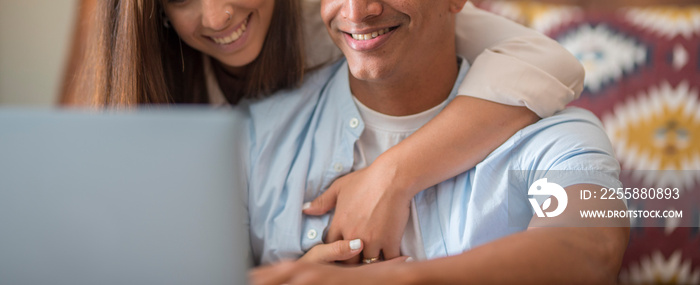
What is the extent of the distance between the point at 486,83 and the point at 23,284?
896 millimetres

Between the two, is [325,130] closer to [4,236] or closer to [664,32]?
[4,236]

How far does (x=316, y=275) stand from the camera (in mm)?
691

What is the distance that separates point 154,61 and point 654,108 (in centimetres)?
129

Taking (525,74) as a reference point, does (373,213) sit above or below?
below

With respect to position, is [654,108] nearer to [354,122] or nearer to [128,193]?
[354,122]

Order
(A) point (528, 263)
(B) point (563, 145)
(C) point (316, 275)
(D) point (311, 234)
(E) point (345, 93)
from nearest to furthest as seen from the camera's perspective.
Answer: (C) point (316, 275) → (A) point (528, 263) → (B) point (563, 145) → (D) point (311, 234) → (E) point (345, 93)

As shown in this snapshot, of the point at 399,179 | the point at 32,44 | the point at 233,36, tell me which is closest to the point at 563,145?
the point at 399,179

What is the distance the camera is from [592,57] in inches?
64.8

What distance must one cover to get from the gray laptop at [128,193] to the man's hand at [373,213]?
1.99 feet

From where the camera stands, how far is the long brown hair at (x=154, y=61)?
50.0 inches

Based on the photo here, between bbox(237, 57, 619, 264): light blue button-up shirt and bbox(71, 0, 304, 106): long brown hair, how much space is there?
70 millimetres

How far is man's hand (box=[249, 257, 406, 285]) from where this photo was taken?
2.27ft

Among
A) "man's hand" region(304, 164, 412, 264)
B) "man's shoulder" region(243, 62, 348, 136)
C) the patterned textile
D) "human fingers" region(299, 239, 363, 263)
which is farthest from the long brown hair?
the patterned textile

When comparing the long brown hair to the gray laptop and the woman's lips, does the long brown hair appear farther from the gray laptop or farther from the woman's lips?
the gray laptop
